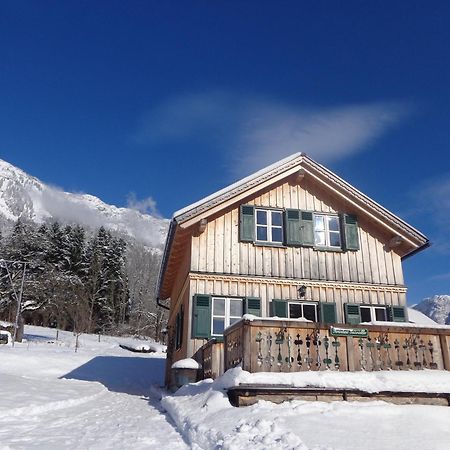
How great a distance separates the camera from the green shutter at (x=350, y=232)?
16984 millimetres

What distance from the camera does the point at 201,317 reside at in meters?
14.9

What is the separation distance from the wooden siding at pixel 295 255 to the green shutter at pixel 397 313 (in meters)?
0.88

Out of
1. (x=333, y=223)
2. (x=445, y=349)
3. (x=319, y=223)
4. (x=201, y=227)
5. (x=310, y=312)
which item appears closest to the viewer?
(x=445, y=349)

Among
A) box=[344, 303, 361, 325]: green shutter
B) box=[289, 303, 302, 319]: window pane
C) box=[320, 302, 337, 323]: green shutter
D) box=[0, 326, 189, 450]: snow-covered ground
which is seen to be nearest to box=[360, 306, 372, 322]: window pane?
box=[344, 303, 361, 325]: green shutter

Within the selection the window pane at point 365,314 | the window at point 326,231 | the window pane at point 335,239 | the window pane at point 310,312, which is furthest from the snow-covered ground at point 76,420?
the window pane at point 335,239

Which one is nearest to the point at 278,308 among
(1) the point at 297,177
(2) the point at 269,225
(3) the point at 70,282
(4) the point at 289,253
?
(4) the point at 289,253

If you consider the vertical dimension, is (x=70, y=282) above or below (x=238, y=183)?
above

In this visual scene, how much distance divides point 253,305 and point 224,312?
3.07 ft

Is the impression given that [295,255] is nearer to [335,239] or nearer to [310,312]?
[335,239]

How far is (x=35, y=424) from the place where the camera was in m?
8.18

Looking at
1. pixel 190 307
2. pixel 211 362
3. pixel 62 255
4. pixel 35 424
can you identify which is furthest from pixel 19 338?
pixel 35 424

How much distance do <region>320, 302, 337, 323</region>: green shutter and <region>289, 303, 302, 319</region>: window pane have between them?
0.70m

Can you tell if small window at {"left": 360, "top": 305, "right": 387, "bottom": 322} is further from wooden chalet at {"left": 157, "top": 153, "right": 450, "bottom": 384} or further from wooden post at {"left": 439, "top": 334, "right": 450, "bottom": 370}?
wooden post at {"left": 439, "top": 334, "right": 450, "bottom": 370}

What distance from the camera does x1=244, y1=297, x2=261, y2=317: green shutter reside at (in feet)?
50.5
